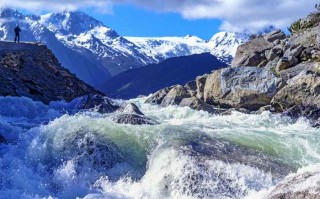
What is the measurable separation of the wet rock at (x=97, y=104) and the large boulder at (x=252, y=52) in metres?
15.2

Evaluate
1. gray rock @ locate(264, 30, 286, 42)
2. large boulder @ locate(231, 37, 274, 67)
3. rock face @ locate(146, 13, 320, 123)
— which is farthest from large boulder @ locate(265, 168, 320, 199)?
gray rock @ locate(264, 30, 286, 42)

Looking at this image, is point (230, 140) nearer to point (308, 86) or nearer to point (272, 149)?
point (272, 149)

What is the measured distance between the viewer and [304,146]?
67.8ft

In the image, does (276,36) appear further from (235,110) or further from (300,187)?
(300,187)

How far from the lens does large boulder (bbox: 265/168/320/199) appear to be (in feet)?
28.4

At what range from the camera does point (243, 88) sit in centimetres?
3656

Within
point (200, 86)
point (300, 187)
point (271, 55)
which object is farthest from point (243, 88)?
point (300, 187)

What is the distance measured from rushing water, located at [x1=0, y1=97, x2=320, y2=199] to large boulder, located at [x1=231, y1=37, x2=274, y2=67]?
920 inches

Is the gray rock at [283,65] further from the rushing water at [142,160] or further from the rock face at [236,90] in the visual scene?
the rushing water at [142,160]

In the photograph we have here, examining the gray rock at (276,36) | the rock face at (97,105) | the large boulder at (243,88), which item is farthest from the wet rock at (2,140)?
the gray rock at (276,36)

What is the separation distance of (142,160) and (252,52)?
104 ft

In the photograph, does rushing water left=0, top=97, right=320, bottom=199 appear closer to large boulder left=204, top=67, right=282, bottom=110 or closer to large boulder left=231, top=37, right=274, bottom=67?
large boulder left=204, top=67, right=282, bottom=110

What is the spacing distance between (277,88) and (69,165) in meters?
21.3

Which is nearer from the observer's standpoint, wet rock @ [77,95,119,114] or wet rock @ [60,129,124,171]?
wet rock @ [60,129,124,171]
